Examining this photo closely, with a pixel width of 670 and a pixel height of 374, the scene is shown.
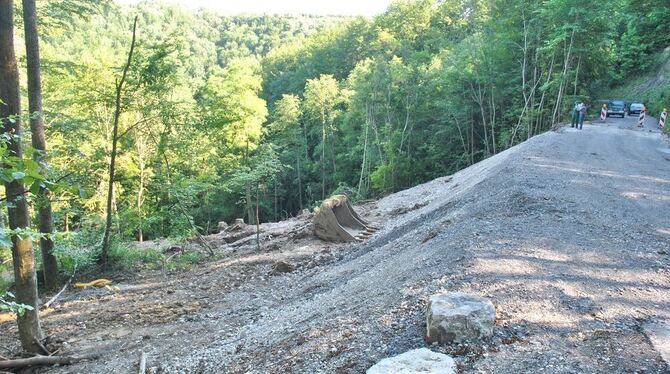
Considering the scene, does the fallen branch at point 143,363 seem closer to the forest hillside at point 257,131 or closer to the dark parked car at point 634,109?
the forest hillside at point 257,131

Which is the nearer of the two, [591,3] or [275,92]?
[591,3]

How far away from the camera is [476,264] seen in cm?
637

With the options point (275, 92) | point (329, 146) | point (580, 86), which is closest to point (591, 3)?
point (580, 86)

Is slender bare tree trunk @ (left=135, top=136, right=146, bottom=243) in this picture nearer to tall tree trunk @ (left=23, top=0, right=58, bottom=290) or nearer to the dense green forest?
the dense green forest

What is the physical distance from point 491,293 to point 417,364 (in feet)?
5.61

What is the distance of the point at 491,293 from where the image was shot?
5.45 m

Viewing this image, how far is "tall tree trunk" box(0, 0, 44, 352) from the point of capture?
6.49 metres

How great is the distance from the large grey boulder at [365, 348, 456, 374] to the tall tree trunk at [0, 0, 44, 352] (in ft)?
17.7

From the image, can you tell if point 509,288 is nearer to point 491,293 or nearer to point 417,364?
point 491,293

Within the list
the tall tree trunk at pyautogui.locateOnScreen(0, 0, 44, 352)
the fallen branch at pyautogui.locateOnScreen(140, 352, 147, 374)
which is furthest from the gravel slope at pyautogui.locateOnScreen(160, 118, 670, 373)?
the tall tree trunk at pyautogui.locateOnScreen(0, 0, 44, 352)

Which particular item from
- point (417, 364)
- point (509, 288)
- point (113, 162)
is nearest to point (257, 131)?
point (113, 162)

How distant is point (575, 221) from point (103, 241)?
11853mm

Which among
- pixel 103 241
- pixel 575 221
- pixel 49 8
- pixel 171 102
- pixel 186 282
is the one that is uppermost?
pixel 49 8

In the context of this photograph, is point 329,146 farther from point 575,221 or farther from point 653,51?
point 575,221
